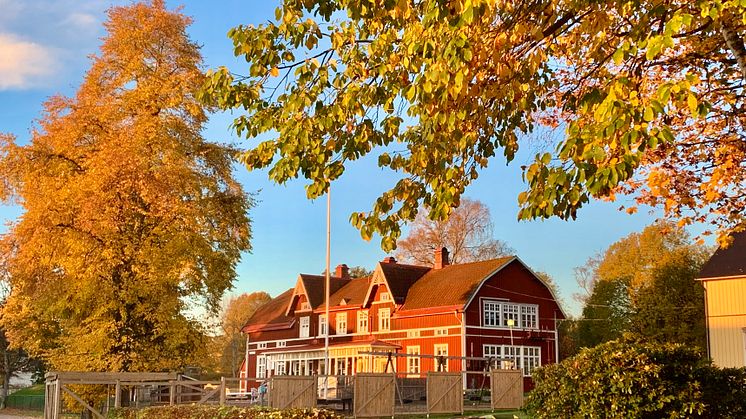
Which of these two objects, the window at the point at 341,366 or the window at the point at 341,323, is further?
the window at the point at 341,323

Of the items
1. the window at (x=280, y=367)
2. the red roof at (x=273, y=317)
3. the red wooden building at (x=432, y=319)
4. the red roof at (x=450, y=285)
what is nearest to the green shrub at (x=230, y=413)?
the red wooden building at (x=432, y=319)

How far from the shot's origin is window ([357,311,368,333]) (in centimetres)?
5228

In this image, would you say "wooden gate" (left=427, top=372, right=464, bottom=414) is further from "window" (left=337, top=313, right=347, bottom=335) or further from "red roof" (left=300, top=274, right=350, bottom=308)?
"red roof" (left=300, top=274, right=350, bottom=308)

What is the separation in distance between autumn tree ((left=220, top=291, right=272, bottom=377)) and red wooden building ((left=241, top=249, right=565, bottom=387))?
35651mm

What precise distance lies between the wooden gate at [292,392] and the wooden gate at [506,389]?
674 centimetres

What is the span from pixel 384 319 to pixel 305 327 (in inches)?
352

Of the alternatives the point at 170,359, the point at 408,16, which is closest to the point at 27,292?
the point at 170,359

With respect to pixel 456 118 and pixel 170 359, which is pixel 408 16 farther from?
pixel 170 359

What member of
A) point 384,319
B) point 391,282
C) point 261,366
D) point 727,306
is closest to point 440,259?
point 391,282

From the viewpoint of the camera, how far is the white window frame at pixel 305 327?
5678 centimetres

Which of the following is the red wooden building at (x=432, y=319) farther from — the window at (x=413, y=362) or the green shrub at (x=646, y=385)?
the green shrub at (x=646, y=385)

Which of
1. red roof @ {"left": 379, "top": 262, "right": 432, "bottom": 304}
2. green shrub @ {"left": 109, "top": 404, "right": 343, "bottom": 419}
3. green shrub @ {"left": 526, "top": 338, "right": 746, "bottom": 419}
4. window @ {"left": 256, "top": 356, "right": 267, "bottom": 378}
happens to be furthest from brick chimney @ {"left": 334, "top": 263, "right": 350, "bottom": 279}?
green shrub @ {"left": 526, "top": 338, "right": 746, "bottom": 419}

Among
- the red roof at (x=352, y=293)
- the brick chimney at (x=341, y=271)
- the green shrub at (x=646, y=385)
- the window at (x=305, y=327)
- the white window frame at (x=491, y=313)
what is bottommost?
the green shrub at (x=646, y=385)

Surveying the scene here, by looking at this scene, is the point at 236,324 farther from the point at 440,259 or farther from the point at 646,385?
the point at 646,385
